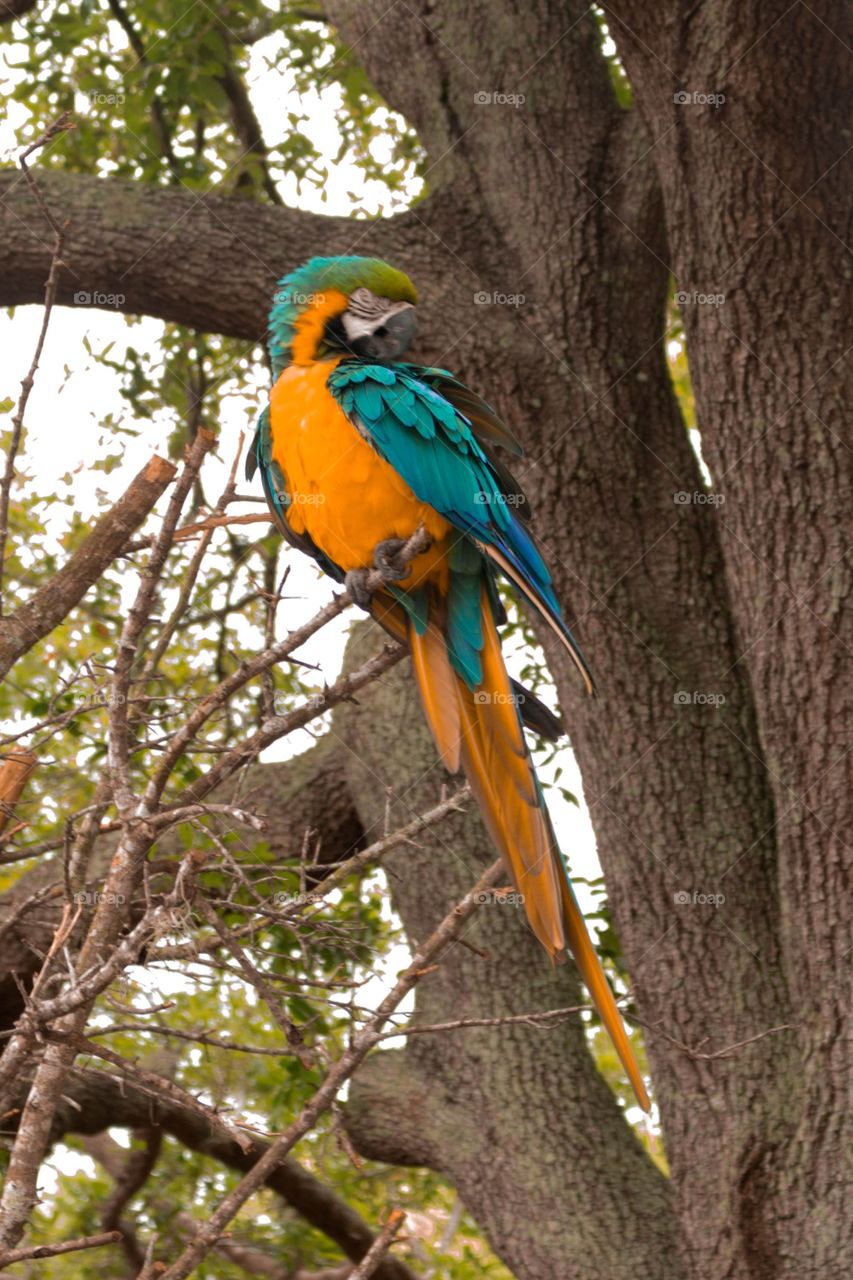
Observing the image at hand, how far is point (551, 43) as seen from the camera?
369 cm

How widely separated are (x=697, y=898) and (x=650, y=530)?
3.12ft

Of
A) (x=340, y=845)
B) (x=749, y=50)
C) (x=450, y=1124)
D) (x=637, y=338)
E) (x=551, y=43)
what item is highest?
(x=551, y=43)

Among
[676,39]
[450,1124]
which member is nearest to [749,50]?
[676,39]

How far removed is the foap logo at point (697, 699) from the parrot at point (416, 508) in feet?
2.64

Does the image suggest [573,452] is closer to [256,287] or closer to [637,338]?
[637,338]

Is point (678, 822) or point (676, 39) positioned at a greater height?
point (676, 39)

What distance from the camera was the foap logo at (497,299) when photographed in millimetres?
3541

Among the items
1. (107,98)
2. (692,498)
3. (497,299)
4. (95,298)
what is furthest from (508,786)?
(107,98)

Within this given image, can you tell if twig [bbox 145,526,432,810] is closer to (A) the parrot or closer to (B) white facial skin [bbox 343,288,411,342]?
(A) the parrot

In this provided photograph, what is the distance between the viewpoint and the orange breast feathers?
2537mm

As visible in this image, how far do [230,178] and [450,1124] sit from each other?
3.62 metres

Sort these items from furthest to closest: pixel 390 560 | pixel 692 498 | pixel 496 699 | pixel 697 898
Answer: pixel 692 498 < pixel 697 898 < pixel 390 560 < pixel 496 699

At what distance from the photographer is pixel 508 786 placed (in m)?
2.26

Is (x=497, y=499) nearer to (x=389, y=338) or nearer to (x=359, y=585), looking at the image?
(x=359, y=585)
